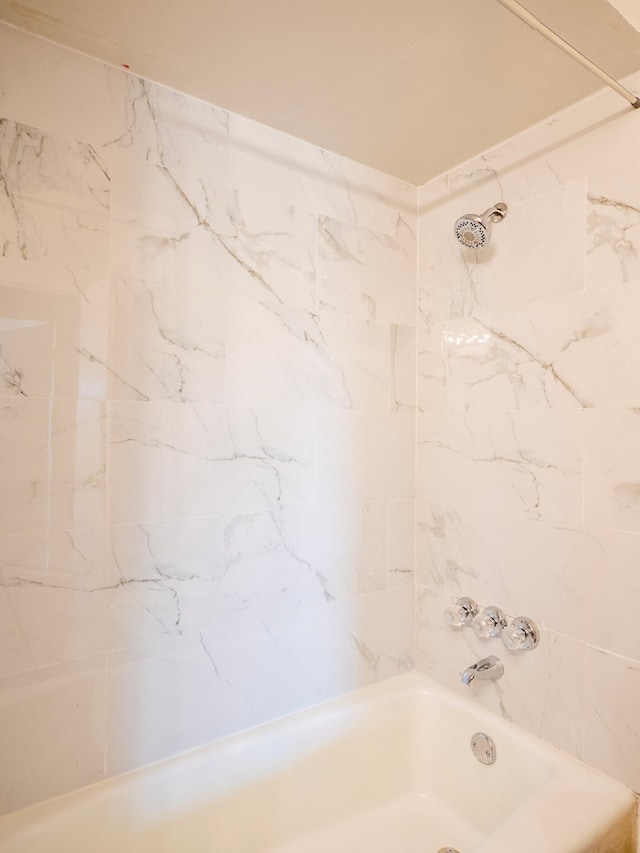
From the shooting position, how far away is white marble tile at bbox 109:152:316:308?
1.21 m

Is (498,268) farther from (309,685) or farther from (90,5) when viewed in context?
(309,685)

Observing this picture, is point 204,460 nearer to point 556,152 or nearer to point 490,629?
point 490,629

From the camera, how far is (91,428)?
1.15 metres

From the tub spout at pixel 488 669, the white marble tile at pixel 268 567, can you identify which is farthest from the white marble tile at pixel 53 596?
the tub spout at pixel 488 669

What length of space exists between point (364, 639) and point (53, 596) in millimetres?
974

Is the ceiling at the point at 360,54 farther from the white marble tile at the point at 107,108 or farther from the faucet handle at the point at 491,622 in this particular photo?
the faucet handle at the point at 491,622

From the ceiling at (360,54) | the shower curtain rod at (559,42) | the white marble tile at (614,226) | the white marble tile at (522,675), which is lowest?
the white marble tile at (522,675)

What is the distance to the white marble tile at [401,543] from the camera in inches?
66.2

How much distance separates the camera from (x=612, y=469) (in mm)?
1214

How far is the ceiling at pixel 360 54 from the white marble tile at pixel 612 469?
2.68 ft

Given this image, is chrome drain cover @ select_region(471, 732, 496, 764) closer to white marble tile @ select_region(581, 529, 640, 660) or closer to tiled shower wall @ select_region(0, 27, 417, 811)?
tiled shower wall @ select_region(0, 27, 417, 811)

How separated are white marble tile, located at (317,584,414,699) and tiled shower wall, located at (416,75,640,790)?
0.07 meters

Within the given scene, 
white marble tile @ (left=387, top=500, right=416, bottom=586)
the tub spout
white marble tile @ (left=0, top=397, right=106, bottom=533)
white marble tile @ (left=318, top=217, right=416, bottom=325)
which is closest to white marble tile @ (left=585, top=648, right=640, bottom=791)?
the tub spout

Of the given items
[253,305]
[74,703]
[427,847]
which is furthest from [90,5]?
[427,847]
